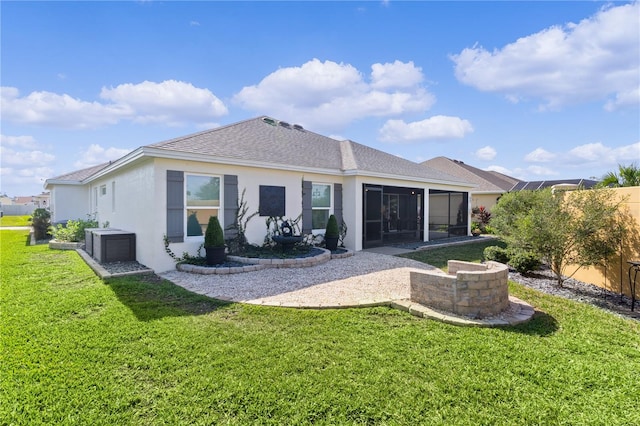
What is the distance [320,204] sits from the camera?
12133 millimetres

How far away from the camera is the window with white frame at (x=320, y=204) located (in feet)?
39.2

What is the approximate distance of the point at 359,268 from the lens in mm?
9047

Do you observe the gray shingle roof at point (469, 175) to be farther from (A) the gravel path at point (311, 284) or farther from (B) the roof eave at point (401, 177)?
(A) the gravel path at point (311, 284)

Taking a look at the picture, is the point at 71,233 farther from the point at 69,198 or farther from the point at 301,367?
the point at 301,367

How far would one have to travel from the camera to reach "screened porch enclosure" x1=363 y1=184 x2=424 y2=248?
1361 centimetres

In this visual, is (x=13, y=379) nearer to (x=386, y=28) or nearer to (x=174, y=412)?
(x=174, y=412)

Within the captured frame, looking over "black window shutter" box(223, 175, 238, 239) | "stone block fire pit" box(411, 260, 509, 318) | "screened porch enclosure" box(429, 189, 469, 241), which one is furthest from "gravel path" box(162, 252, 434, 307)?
"screened porch enclosure" box(429, 189, 469, 241)

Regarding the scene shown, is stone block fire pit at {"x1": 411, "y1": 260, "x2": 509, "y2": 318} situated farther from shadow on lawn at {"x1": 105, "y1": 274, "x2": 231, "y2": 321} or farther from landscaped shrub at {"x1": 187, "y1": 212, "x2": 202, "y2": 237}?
landscaped shrub at {"x1": 187, "y1": 212, "x2": 202, "y2": 237}

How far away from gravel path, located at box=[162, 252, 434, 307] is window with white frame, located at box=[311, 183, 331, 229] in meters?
2.87

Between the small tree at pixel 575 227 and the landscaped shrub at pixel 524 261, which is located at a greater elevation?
the small tree at pixel 575 227

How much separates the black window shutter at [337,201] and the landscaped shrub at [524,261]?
243 inches

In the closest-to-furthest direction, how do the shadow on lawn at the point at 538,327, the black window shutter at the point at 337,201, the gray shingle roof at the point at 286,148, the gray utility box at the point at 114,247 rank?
the shadow on lawn at the point at 538,327 → the gray utility box at the point at 114,247 → the gray shingle roof at the point at 286,148 → the black window shutter at the point at 337,201

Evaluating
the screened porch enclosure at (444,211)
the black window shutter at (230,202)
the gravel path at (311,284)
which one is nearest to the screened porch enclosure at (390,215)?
the screened porch enclosure at (444,211)

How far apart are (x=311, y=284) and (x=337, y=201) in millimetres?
5872
